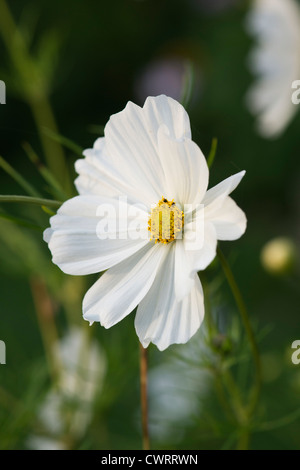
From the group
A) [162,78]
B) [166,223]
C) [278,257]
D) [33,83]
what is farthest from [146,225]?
[162,78]

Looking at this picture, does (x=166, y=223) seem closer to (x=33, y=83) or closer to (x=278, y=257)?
(x=278, y=257)

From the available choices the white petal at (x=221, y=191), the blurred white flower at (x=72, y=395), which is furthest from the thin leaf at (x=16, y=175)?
the blurred white flower at (x=72, y=395)

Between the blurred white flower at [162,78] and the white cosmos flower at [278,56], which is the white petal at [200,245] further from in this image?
the blurred white flower at [162,78]

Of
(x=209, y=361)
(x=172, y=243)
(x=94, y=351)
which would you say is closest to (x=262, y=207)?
(x=94, y=351)

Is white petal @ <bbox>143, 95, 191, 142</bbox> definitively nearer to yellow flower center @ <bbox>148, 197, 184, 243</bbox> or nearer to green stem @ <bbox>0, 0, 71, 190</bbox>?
yellow flower center @ <bbox>148, 197, 184, 243</bbox>

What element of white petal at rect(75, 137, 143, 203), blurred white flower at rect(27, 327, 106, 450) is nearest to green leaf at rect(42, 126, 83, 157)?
white petal at rect(75, 137, 143, 203)
